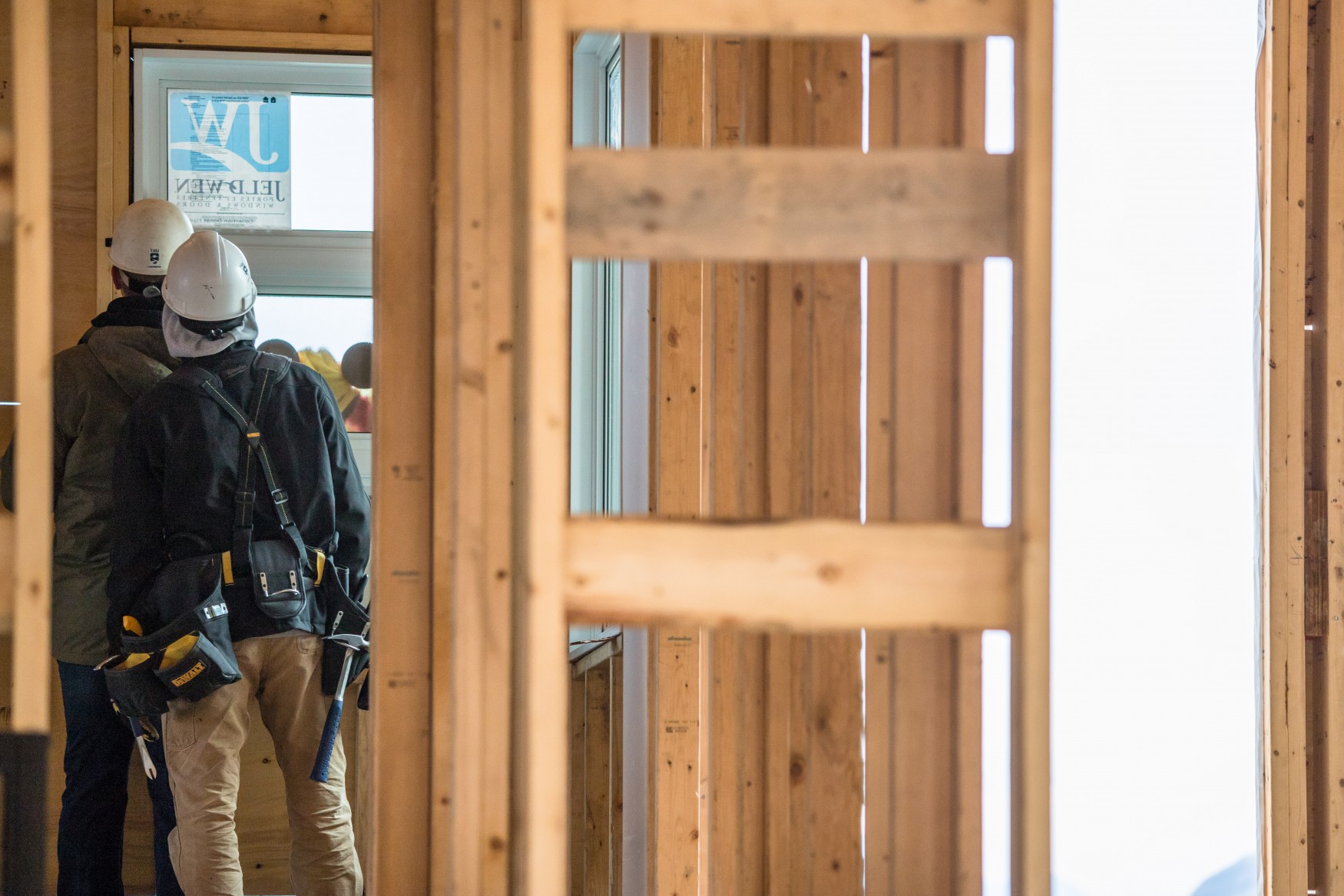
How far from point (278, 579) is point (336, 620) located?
202 mm

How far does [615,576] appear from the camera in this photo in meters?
1.61

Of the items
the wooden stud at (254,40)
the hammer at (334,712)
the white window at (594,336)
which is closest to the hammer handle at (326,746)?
the hammer at (334,712)

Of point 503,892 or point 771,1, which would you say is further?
point 503,892

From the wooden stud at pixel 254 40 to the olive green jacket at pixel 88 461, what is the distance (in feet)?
4.01

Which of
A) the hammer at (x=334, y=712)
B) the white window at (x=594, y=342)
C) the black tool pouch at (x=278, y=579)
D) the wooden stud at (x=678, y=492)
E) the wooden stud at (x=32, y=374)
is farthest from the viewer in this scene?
the white window at (x=594, y=342)

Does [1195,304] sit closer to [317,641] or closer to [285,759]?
[317,641]

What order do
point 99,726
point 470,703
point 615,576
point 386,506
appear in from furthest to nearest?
point 99,726 → point 386,506 → point 470,703 → point 615,576

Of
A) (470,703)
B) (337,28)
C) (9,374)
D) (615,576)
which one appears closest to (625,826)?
(470,703)

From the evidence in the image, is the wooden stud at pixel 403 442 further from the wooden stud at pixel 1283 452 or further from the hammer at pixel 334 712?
the wooden stud at pixel 1283 452

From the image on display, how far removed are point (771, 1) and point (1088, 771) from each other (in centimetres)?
210

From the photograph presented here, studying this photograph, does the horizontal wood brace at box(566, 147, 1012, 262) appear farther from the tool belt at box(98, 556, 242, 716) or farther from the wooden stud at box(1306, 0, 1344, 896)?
the wooden stud at box(1306, 0, 1344, 896)

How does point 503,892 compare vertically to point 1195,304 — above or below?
below

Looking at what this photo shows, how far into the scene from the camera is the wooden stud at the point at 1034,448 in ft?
5.22

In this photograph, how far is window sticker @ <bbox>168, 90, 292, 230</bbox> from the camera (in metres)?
4.01
